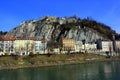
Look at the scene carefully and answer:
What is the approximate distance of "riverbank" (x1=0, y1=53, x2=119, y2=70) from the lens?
6759cm

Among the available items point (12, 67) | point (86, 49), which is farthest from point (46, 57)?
point (86, 49)

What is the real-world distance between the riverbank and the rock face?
115 ft

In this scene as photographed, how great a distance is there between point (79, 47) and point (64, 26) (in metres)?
22.3

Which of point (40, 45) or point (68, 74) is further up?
point (40, 45)

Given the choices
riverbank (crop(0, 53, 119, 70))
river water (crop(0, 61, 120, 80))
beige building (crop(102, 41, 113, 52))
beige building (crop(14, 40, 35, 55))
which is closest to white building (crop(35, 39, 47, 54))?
beige building (crop(14, 40, 35, 55))

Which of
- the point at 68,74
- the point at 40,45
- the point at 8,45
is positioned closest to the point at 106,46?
the point at 40,45

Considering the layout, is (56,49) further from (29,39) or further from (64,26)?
(64,26)

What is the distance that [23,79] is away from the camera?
1633 inches

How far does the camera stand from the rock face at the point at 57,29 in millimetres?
122419

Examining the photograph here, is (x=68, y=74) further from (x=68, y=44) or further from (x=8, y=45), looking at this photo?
(x=68, y=44)

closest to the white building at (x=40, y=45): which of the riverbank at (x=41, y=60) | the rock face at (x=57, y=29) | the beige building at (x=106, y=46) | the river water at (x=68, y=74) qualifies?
the riverbank at (x=41, y=60)

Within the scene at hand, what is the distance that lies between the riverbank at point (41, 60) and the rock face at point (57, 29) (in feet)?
115

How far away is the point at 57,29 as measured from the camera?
417ft

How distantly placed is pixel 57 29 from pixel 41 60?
54.7 metres
